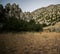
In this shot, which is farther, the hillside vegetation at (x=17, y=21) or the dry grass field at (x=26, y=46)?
the hillside vegetation at (x=17, y=21)

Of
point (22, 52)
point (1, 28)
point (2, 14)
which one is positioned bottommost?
point (22, 52)

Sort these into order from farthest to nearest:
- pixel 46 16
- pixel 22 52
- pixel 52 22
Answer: pixel 46 16, pixel 52 22, pixel 22 52

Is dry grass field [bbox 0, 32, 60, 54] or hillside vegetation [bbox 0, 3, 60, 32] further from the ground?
hillside vegetation [bbox 0, 3, 60, 32]

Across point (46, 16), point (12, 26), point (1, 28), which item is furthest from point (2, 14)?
point (46, 16)

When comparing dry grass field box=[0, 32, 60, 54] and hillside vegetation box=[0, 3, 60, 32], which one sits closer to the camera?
dry grass field box=[0, 32, 60, 54]

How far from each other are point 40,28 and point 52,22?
1.32m

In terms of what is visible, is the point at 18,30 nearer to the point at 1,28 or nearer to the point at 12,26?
the point at 12,26

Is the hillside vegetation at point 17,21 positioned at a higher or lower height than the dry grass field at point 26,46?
higher

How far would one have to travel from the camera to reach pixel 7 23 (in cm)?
935

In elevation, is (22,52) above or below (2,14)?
below

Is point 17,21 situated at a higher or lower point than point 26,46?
higher

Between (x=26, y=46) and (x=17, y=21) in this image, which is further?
(x=17, y=21)

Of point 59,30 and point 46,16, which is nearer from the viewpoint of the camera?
point 59,30

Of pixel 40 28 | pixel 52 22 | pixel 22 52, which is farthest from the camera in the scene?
pixel 52 22
